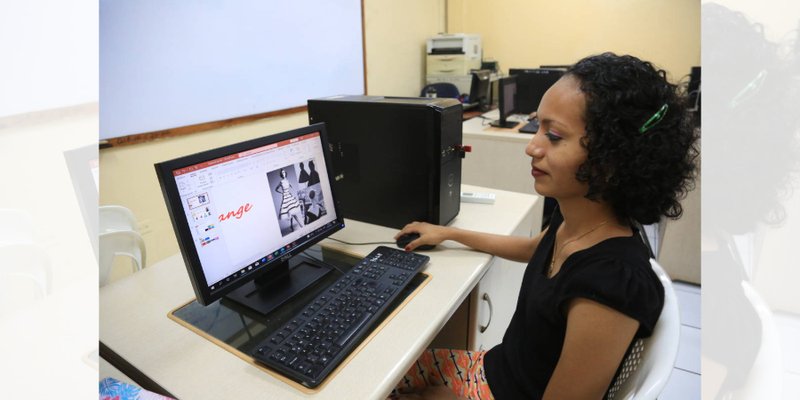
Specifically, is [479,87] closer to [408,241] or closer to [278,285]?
[408,241]

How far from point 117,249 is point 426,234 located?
2.69 feet

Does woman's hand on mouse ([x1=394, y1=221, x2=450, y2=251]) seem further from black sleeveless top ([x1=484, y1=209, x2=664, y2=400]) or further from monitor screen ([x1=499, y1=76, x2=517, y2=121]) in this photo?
monitor screen ([x1=499, y1=76, x2=517, y2=121])

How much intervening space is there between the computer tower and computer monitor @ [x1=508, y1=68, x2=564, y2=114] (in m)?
2.19

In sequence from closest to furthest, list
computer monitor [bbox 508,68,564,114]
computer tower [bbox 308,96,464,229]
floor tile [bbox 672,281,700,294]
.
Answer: computer tower [bbox 308,96,464,229], floor tile [bbox 672,281,700,294], computer monitor [bbox 508,68,564,114]

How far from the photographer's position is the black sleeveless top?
2.22 ft

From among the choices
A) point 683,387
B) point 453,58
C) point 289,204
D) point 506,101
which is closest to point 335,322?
point 289,204

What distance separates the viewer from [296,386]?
70 centimetres

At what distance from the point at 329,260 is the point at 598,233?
643 millimetres

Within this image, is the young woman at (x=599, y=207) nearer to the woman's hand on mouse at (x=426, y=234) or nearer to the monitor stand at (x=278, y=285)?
the woman's hand on mouse at (x=426, y=234)

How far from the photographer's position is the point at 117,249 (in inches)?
45.6

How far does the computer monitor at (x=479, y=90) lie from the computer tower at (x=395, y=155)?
8.02 ft
